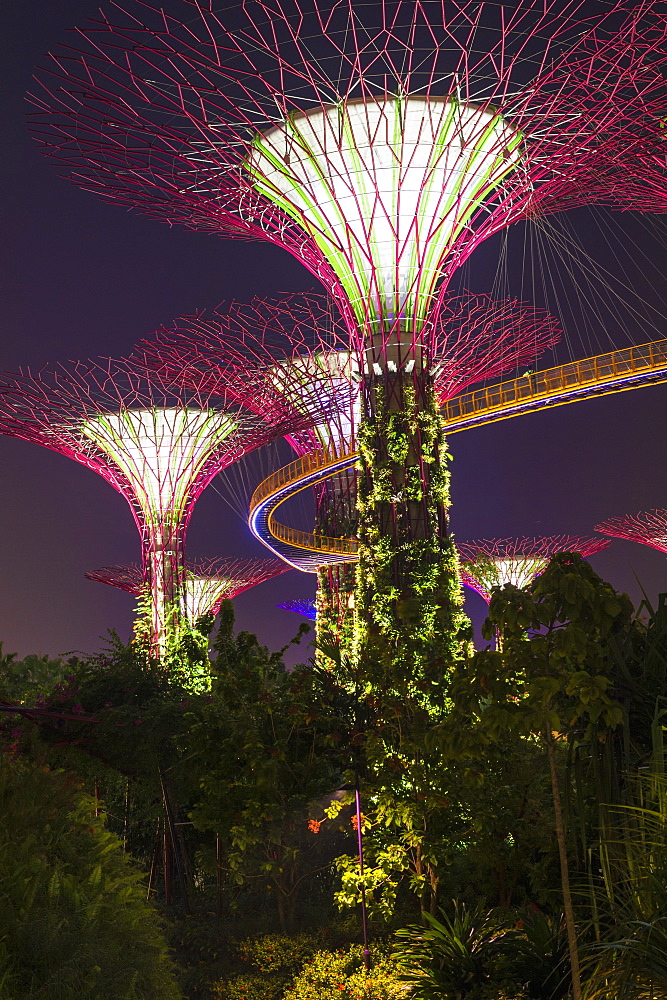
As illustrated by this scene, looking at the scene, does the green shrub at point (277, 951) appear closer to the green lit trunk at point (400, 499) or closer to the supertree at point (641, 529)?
the green lit trunk at point (400, 499)

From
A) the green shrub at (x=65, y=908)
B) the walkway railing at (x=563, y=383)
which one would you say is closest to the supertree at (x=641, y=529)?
the walkway railing at (x=563, y=383)

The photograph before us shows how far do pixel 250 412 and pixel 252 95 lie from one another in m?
12.2

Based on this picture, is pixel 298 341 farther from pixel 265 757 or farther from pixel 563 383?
pixel 265 757

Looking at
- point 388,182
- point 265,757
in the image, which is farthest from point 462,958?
point 388,182

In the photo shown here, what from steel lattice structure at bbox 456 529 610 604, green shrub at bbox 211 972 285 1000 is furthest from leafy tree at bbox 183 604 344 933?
steel lattice structure at bbox 456 529 610 604

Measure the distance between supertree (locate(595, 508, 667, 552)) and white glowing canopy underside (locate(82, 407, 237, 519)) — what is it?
16.6 metres

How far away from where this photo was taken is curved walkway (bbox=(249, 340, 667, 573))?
25.1 metres

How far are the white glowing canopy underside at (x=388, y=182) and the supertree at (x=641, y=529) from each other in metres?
23.1

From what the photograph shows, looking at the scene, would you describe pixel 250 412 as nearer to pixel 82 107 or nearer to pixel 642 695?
pixel 82 107

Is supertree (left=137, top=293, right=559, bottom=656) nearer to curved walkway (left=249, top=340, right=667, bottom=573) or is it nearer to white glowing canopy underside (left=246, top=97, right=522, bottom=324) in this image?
curved walkway (left=249, top=340, right=667, bottom=573)

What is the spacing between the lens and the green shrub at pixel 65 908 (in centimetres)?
430

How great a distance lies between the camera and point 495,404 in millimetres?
27234

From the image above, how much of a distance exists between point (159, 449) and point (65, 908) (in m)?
19.5

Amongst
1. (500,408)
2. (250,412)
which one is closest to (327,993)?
(250,412)
